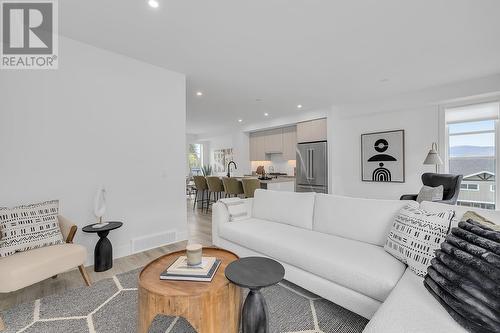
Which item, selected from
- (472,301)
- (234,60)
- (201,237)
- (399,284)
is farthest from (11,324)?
(234,60)

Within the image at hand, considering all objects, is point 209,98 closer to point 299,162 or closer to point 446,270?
point 299,162

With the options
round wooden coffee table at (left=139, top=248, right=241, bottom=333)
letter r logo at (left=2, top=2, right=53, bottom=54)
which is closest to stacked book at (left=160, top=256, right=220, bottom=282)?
round wooden coffee table at (left=139, top=248, right=241, bottom=333)

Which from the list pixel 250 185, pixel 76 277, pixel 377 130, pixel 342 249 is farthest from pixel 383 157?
pixel 76 277

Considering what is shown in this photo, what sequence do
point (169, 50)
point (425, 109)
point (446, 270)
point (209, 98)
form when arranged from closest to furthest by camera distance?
point (446, 270) → point (169, 50) → point (425, 109) → point (209, 98)

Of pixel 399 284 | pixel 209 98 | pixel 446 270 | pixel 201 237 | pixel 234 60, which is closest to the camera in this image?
pixel 446 270

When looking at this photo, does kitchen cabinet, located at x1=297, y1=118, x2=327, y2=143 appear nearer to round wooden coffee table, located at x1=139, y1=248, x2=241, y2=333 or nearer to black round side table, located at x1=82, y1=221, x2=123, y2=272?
black round side table, located at x1=82, y1=221, x2=123, y2=272

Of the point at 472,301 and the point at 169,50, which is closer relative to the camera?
the point at 472,301

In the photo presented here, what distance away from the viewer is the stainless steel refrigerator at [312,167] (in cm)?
577

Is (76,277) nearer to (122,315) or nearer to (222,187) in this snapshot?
(122,315)

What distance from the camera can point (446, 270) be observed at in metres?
1.16

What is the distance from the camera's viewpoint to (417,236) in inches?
61.5

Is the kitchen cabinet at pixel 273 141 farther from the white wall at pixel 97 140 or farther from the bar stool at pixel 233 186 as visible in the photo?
the white wall at pixel 97 140

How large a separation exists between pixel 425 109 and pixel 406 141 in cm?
68

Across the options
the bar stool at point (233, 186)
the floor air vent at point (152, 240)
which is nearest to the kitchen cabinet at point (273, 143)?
the bar stool at point (233, 186)
